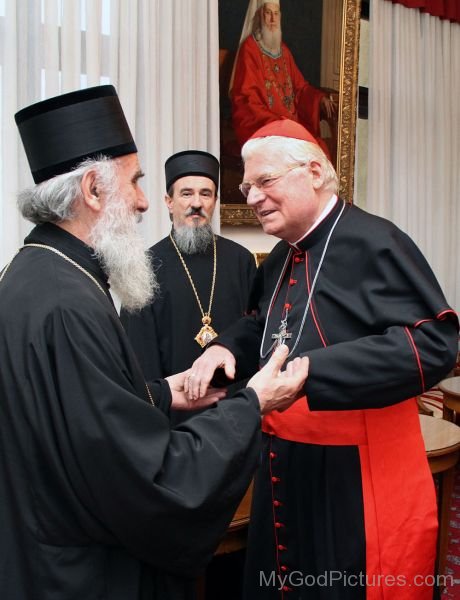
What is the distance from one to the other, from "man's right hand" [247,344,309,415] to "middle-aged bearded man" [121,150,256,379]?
188 cm

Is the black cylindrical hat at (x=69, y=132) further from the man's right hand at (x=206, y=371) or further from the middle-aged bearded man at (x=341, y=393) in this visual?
the man's right hand at (x=206, y=371)

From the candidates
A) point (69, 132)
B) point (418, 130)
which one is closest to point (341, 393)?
point (69, 132)

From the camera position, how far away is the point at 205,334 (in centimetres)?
372

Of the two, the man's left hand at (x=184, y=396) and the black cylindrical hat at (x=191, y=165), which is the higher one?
the black cylindrical hat at (x=191, y=165)

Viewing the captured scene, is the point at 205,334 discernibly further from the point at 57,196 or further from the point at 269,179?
the point at 57,196

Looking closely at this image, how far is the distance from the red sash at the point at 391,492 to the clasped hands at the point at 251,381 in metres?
0.21

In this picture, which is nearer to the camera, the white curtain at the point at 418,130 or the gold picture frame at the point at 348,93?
the gold picture frame at the point at 348,93

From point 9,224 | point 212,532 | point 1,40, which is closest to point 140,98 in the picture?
point 1,40

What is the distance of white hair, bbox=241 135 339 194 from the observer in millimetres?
2072

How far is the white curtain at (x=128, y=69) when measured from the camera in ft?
13.1

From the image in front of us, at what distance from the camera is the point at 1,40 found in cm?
396

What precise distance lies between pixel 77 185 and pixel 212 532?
940 mm

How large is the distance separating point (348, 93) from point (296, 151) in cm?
432

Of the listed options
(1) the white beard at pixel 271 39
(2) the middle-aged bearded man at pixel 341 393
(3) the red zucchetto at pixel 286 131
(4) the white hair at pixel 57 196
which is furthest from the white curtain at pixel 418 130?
(4) the white hair at pixel 57 196
